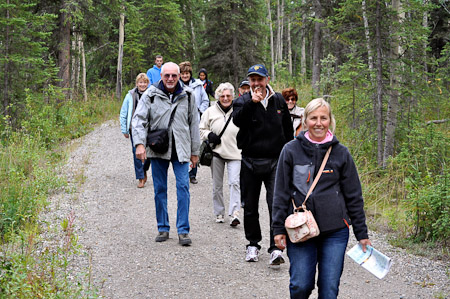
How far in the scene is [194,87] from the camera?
Result: 432 inches

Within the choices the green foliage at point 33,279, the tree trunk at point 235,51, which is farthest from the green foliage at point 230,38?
the green foliage at point 33,279

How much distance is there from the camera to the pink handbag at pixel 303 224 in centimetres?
362

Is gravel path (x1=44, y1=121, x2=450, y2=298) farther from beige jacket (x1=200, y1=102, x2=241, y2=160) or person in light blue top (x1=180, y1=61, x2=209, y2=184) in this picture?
person in light blue top (x1=180, y1=61, x2=209, y2=184)

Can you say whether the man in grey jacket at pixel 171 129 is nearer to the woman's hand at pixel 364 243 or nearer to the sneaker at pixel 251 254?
the sneaker at pixel 251 254

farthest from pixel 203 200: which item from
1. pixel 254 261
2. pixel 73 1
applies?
pixel 73 1

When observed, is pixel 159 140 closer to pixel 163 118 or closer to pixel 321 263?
pixel 163 118

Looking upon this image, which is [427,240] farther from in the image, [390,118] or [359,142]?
[359,142]

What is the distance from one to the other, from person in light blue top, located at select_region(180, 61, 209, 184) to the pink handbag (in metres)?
7.30

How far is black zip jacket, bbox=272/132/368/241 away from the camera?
3.70m

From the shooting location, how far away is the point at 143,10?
99.7ft

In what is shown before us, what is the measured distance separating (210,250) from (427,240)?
328 centimetres

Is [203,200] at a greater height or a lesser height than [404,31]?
lesser

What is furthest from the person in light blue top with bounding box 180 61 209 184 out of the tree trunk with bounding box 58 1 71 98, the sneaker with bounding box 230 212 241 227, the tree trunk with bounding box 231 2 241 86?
the tree trunk with bounding box 231 2 241 86

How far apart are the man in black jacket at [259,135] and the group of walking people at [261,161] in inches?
0.5
